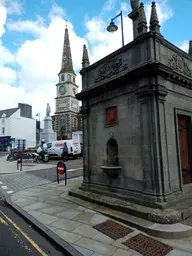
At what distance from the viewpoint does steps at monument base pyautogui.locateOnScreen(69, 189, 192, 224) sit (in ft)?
16.4

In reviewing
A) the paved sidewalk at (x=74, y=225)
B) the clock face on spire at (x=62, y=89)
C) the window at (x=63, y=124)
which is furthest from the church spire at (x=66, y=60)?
the paved sidewalk at (x=74, y=225)

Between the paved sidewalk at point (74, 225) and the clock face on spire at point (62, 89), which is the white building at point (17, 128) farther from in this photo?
the paved sidewalk at point (74, 225)

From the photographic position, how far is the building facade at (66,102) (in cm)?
5122

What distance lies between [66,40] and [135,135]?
188 ft

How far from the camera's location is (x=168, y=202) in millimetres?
5695

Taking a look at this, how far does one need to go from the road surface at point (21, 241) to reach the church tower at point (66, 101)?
44889 millimetres

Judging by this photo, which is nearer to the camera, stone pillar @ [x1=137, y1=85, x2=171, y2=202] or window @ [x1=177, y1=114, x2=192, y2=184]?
stone pillar @ [x1=137, y1=85, x2=171, y2=202]

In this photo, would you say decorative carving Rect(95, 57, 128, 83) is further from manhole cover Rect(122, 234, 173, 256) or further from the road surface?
the road surface

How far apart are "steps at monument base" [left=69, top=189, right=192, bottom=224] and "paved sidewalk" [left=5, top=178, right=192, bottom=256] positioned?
518mm

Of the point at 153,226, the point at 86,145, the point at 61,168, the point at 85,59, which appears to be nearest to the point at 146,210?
the point at 153,226

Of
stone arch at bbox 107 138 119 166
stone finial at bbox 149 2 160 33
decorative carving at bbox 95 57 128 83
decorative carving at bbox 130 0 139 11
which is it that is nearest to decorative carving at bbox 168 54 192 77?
stone finial at bbox 149 2 160 33

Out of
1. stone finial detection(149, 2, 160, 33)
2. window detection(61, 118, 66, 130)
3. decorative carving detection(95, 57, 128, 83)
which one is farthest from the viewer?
window detection(61, 118, 66, 130)

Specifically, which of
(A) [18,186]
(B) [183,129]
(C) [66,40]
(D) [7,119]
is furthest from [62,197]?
(C) [66,40]

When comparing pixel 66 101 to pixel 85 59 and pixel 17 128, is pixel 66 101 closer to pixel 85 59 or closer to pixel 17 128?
pixel 17 128
